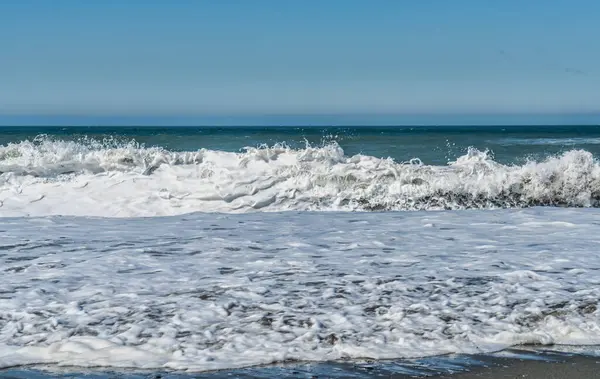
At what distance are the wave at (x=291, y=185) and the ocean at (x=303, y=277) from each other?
44 mm

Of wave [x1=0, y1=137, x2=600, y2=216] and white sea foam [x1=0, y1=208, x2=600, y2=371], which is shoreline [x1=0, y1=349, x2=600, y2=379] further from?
wave [x1=0, y1=137, x2=600, y2=216]

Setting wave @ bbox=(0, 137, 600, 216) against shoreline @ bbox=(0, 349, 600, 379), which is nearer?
shoreline @ bbox=(0, 349, 600, 379)

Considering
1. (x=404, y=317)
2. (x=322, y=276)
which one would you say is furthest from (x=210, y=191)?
(x=404, y=317)

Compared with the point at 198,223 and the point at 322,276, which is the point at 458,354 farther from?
the point at 198,223

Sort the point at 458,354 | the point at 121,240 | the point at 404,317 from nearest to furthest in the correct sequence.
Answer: the point at 458,354 → the point at 404,317 → the point at 121,240

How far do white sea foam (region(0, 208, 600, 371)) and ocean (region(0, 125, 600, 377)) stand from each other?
0.05 ft

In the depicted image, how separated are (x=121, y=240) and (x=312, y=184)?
4953 mm

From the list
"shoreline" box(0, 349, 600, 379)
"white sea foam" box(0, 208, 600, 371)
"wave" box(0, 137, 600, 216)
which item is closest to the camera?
"shoreline" box(0, 349, 600, 379)

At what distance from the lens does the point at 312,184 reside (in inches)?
448

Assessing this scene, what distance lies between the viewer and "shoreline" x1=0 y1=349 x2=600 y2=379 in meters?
3.45

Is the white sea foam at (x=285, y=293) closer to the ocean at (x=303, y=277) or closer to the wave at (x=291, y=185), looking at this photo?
the ocean at (x=303, y=277)

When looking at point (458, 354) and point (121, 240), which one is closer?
point (458, 354)

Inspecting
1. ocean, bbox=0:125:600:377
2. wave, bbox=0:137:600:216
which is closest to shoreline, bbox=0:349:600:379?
ocean, bbox=0:125:600:377

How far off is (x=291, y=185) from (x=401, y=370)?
787cm
